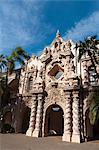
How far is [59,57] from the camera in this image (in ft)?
86.0

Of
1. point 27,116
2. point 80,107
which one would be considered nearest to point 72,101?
point 80,107

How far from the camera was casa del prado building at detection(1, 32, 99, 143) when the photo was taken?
20219 mm

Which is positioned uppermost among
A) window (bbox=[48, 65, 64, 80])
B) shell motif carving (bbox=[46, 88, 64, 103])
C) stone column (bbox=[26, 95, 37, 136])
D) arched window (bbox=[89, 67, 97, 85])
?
window (bbox=[48, 65, 64, 80])

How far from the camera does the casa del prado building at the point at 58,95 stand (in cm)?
2022

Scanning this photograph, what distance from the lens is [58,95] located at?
2281cm

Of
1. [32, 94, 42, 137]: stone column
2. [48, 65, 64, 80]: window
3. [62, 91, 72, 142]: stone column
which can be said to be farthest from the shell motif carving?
[48, 65, 64, 80]: window

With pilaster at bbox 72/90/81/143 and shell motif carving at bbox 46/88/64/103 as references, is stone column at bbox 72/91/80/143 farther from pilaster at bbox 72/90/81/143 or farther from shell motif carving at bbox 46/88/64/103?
shell motif carving at bbox 46/88/64/103

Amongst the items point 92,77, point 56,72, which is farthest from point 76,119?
point 56,72

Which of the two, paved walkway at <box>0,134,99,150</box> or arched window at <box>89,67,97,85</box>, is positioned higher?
arched window at <box>89,67,97,85</box>

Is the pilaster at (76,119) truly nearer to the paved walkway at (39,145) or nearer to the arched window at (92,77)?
the paved walkway at (39,145)

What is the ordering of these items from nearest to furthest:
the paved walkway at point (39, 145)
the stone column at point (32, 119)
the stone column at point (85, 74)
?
the paved walkway at point (39, 145) < the stone column at point (32, 119) < the stone column at point (85, 74)

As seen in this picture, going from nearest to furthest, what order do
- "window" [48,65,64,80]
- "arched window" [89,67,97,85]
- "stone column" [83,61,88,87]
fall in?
"stone column" [83,61,88,87] → "arched window" [89,67,97,85] → "window" [48,65,64,80]

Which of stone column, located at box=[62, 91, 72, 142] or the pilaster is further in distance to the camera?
stone column, located at box=[62, 91, 72, 142]

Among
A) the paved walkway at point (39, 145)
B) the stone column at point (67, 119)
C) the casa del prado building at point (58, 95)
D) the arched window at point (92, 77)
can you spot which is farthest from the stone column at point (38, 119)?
the arched window at point (92, 77)
